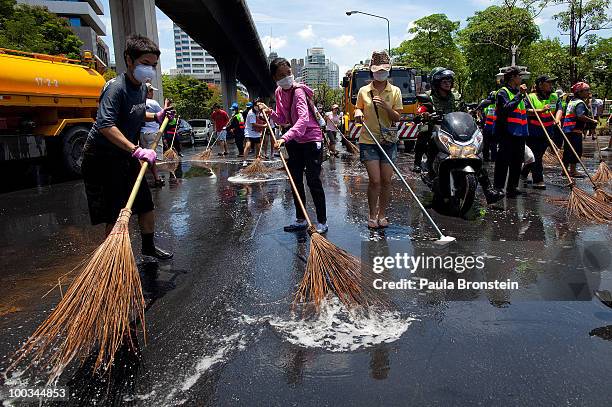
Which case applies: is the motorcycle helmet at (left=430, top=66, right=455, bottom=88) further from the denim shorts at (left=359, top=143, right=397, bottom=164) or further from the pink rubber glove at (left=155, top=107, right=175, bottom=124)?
the pink rubber glove at (left=155, top=107, right=175, bottom=124)

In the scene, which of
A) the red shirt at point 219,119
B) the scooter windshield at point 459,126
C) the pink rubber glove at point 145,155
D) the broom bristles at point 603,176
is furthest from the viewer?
the red shirt at point 219,119

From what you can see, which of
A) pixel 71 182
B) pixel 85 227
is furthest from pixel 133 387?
pixel 71 182

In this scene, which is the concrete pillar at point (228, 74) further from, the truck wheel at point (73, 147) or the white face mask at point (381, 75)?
the white face mask at point (381, 75)

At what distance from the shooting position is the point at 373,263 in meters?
4.05

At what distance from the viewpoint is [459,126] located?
5.58 meters

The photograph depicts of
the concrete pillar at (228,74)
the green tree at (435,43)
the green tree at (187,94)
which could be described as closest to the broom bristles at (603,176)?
the concrete pillar at (228,74)

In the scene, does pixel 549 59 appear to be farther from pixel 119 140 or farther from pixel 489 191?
pixel 119 140

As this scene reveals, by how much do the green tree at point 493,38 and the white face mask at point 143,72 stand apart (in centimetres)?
2616

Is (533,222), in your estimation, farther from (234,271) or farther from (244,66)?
(244,66)

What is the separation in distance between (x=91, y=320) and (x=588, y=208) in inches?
207

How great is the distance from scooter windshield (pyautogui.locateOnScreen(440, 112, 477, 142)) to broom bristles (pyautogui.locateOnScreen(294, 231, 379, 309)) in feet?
9.20

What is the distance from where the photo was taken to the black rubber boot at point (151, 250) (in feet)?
13.6

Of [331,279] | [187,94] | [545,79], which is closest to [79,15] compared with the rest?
[187,94]

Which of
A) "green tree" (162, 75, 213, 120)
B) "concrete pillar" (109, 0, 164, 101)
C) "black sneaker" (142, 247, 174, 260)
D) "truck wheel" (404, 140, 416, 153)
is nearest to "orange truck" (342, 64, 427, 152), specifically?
"truck wheel" (404, 140, 416, 153)
